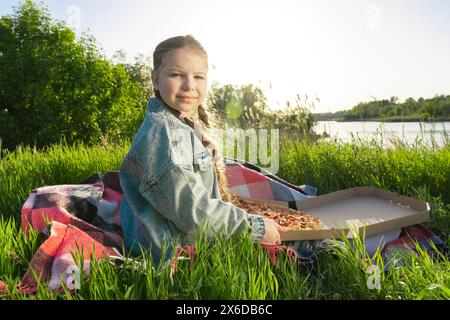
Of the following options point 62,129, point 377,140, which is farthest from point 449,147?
point 62,129

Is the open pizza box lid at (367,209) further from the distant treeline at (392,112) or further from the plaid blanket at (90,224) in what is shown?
the distant treeline at (392,112)

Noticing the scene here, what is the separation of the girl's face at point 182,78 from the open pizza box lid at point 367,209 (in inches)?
38.6

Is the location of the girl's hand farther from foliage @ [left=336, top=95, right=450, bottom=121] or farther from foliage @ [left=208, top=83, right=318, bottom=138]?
foliage @ [left=336, top=95, right=450, bottom=121]

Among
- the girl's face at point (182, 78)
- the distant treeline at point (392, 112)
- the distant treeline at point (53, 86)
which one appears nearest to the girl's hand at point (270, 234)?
the girl's face at point (182, 78)

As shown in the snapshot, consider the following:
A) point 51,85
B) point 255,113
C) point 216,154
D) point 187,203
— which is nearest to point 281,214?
point 216,154

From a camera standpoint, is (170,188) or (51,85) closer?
(170,188)

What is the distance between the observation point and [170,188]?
1783 mm

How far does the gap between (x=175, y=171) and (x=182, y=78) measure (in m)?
0.42

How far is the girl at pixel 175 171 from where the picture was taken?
5.94ft

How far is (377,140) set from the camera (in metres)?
4.11

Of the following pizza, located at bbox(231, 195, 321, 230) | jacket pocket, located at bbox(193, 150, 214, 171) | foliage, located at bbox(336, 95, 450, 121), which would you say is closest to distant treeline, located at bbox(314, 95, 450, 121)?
foliage, located at bbox(336, 95, 450, 121)

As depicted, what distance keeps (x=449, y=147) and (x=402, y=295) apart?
2590mm

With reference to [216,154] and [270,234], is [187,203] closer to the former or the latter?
[270,234]

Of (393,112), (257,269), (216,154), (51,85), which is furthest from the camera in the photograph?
(51,85)
